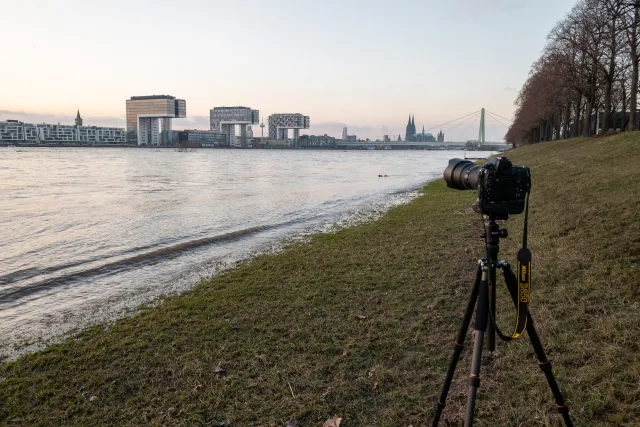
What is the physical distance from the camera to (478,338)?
8.09 ft

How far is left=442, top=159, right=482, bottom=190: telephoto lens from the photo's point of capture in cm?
277

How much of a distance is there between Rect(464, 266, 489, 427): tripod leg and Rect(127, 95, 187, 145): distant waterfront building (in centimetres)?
19254

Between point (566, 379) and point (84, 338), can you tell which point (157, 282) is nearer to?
point (84, 338)

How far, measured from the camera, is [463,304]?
5.25 m

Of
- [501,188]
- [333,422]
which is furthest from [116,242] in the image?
[501,188]

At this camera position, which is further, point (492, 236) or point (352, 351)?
point (352, 351)

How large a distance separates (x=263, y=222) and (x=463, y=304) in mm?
9965

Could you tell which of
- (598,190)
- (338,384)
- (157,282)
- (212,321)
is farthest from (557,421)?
(598,190)

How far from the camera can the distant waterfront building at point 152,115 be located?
600 ft

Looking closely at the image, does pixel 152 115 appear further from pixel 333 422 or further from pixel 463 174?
pixel 463 174

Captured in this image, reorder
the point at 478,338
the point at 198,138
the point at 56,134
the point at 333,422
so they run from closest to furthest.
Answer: the point at 478,338 < the point at 333,422 < the point at 56,134 < the point at 198,138

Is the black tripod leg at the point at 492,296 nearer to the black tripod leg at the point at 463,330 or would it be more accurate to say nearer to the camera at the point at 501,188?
the black tripod leg at the point at 463,330

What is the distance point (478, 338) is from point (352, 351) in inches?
77.0

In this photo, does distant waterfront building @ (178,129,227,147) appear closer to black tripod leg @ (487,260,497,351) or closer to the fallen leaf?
the fallen leaf
